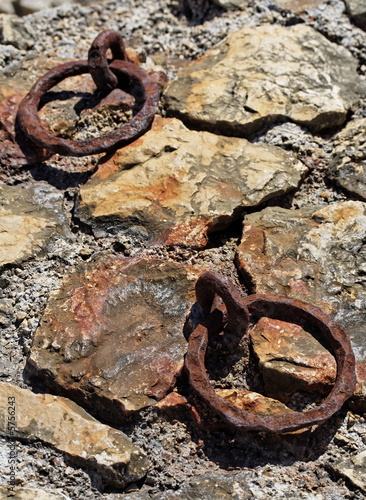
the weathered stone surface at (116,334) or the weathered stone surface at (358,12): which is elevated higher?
the weathered stone surface at (358,12)

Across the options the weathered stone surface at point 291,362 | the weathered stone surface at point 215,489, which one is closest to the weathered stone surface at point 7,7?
the weathered stone surface at point 291,362

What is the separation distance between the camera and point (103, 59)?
12.8 feet

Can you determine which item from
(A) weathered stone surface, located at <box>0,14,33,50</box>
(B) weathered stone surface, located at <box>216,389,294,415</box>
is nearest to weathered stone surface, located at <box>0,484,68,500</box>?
(B) weathered stone surface, located at <box>216,389,294,415</box>

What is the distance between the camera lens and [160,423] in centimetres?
276

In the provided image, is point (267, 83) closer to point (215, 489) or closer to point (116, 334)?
point (116, 334)

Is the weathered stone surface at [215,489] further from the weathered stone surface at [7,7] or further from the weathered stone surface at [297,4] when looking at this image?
the weathered stone surface at [7,7]

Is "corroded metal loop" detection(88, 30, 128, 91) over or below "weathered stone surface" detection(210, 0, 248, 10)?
below

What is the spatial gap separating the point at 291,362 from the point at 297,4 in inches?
115

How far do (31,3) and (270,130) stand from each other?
2.32 meters

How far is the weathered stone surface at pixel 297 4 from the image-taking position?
178 inches

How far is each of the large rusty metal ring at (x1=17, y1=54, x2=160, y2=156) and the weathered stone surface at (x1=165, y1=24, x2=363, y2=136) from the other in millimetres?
205

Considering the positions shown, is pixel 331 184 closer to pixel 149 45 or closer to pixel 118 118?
pixel 118 118

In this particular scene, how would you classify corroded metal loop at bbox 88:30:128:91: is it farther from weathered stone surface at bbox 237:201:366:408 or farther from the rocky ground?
weathered stone surface at bbox 237:201:366:408

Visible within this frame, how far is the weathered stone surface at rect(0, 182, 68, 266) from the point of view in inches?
130
